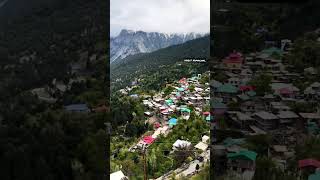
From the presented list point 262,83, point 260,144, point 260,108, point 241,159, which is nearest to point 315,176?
point 260,144

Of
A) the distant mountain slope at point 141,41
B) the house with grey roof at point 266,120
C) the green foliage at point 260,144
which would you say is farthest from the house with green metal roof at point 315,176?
the distant mountain slope at point 141,41

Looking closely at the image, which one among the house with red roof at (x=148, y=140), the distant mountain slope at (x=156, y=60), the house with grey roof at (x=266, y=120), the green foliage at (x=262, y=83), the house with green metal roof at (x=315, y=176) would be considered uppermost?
the distant mountain slope at (x=156, y=60)

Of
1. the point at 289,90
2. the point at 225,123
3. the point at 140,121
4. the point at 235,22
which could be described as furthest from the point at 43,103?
the point at 140,121

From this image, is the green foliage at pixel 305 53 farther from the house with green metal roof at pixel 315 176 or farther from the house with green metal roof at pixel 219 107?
the house with green metal roof at pixel 315 176

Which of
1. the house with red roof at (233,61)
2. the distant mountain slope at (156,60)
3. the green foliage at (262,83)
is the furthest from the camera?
the distant mountain slope at (156,60)

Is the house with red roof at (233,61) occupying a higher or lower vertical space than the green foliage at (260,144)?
higher

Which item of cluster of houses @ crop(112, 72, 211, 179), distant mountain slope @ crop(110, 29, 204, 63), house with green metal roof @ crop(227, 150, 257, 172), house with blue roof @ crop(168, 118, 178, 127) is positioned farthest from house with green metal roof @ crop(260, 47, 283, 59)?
distant mountain slope @ crop(110, 29, 204, 63)

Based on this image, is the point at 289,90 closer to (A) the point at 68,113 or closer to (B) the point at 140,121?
(A) the point at 68,113
